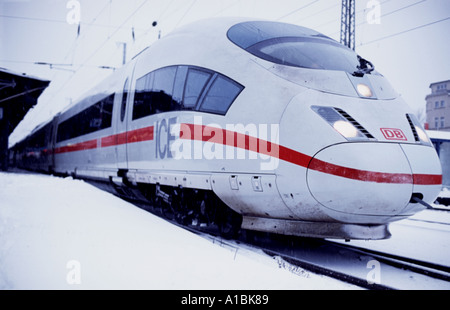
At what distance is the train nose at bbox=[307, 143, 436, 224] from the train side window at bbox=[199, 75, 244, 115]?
1389 mm

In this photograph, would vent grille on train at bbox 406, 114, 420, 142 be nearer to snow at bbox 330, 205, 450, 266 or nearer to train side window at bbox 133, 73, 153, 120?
snow at bbox 330, 205, 450, 266

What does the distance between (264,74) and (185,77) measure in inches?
58.3

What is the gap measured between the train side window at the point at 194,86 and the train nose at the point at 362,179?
2.03 m

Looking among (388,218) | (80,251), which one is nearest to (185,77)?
(80,251)

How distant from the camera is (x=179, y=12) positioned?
450 inches

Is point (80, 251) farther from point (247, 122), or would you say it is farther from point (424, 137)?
point (424, 137)

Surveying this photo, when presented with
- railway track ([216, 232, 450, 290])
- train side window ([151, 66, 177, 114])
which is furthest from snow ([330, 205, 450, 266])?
train side window ([151, 66, 177, 114])

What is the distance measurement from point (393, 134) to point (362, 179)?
657 millimetres

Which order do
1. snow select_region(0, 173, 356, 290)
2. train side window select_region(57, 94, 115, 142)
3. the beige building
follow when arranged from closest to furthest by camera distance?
snow select_region(0, 173, 356, 290) < train side window select_region(57, 94, 115, 142) < the beige building

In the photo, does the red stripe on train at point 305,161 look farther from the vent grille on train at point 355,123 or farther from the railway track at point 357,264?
the railway track at point 357,264

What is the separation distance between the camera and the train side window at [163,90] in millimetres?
5762

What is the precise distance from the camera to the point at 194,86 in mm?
5215

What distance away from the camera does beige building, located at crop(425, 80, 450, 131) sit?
27219 mm

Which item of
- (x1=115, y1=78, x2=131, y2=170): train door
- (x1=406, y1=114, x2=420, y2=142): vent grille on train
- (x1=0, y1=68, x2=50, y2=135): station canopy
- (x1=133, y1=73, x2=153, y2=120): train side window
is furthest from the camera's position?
(x1=0, y1=68, x2=50, y2=135): station canopy
